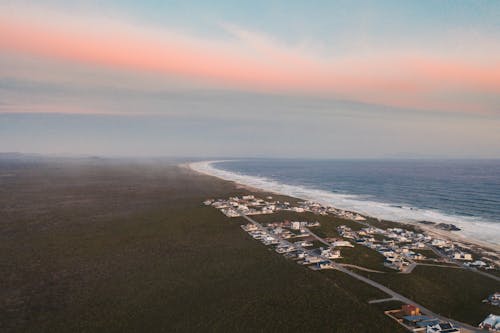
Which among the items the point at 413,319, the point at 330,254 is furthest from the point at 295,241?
the point at 413,319

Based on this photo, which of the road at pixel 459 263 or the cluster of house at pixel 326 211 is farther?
the cluster of house at pixel 326 211

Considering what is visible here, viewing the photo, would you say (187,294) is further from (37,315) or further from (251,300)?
(37,315)

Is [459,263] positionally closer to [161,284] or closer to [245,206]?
[161,284]

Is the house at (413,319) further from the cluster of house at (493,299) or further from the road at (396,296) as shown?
the cluster of house at (493,299)

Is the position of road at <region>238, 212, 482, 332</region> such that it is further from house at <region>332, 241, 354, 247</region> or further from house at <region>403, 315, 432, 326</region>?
house at <region>332, 241, 354, 247</region>

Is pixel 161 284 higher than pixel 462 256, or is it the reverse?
pixel 462 256

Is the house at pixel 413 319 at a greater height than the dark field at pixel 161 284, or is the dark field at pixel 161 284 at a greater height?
the house at pixel 413 319

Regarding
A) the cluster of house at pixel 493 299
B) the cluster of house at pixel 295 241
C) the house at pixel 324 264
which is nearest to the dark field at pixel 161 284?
the house at pixel 324 264
